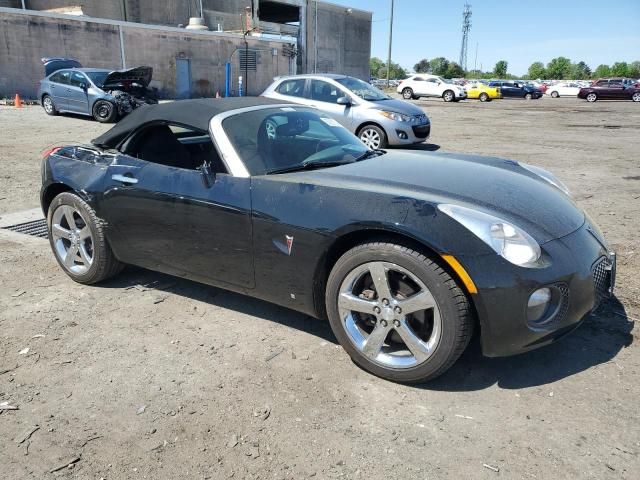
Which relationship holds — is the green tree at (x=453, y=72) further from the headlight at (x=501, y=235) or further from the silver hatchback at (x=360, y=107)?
the headlight at (x=501, y=235)

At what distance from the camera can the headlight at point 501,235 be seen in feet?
8.21

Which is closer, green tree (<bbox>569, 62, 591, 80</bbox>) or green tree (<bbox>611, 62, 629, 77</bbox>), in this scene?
green tree (<bbox>611, 62, 629, 77</bbox>)

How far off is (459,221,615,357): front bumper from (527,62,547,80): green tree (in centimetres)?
9676

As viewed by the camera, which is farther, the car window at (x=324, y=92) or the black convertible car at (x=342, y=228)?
the car window at (x=324, y=92)

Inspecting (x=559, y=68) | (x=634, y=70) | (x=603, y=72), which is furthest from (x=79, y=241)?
(x=559, y=68)

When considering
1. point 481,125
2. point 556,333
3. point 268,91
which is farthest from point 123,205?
point 481,125

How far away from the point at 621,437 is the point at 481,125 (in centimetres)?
1648

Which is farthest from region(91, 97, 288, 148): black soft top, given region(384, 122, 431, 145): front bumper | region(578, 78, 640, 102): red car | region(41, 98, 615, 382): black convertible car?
region(578, 78, 640, 102): red car

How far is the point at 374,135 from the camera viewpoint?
34.4ft

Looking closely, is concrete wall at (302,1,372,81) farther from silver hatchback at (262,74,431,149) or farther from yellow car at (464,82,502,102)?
silver hatchback at (262,74,431,149)

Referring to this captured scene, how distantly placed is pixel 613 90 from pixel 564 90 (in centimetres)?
972

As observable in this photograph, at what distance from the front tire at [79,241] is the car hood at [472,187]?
178cm

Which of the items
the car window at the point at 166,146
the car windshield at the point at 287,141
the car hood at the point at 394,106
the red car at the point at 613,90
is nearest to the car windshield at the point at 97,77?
the car hood at the point at 394,106

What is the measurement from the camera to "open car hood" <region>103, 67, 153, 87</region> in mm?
15297
